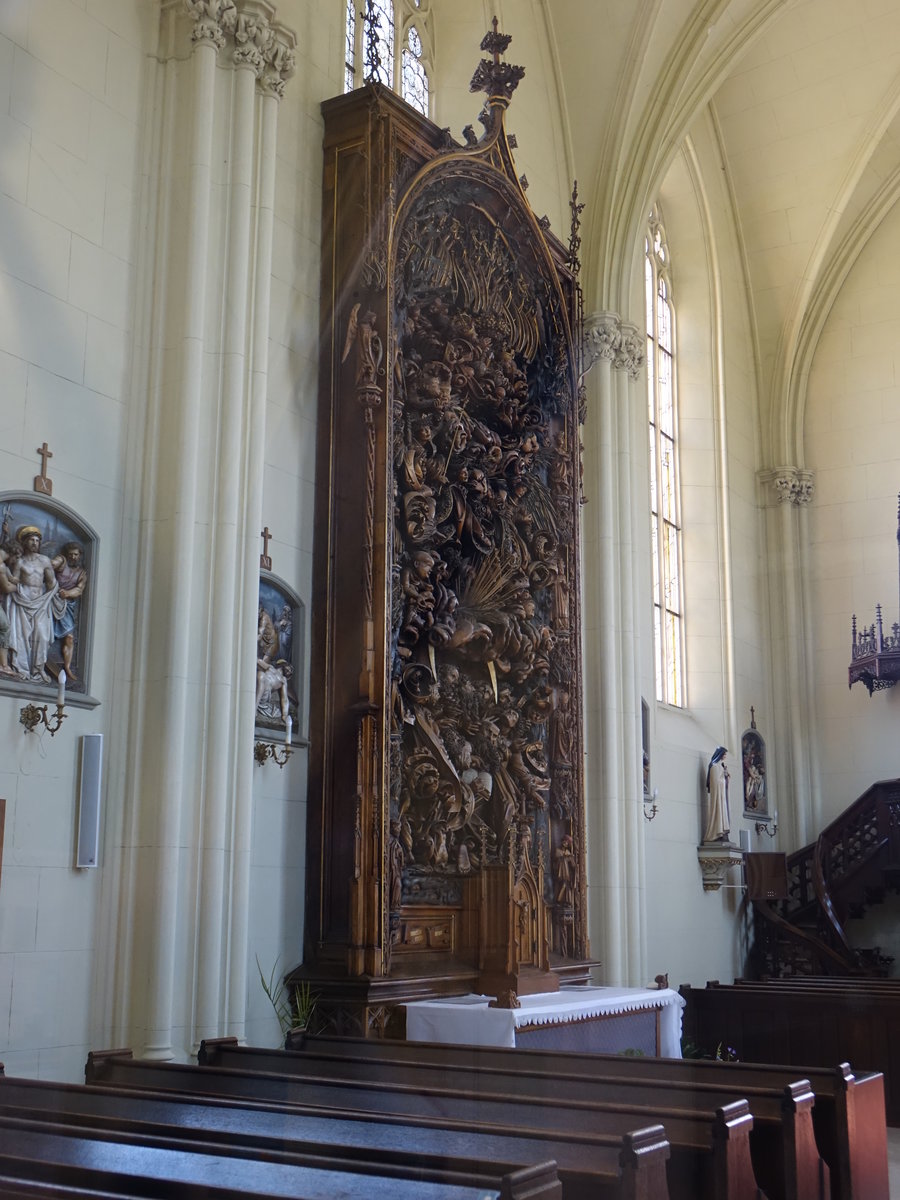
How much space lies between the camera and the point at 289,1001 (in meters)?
8.30

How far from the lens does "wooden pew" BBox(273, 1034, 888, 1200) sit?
5.58 meters

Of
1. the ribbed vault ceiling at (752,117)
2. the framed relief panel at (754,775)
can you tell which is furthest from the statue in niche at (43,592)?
the framed relief panel at (754,775)

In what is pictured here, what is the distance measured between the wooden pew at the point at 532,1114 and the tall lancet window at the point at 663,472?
33.9ft

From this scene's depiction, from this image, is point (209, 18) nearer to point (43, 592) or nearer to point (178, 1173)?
point (43, 592)

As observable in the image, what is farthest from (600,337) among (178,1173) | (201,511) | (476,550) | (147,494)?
(178,1173)

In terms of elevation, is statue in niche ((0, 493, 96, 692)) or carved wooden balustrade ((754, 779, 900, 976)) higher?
statue in niche ((0, 493, 96, 692))

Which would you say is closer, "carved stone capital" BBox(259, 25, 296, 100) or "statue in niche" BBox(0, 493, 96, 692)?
"statue in niche" BBox(0, 493, 96, 692)

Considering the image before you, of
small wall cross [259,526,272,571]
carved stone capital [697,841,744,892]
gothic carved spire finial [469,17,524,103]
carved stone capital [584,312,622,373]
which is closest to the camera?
small wall cross [259,526,272,571]

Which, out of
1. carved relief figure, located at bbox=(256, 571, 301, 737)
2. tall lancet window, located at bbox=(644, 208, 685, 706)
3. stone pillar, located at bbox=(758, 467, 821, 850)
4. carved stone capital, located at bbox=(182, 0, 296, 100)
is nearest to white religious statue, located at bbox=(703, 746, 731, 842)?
tall lancet window, located at bbox=(644, 208, 685, 706)

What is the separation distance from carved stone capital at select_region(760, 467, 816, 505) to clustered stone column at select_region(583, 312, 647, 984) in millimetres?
4956

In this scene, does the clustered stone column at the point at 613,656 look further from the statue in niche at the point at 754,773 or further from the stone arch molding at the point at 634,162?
the statue in niche at the point at 754,773

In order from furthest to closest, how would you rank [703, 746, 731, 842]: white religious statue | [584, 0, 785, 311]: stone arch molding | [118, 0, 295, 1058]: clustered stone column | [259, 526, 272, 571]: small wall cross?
[703, 746, 731, 842]: white religious statue
[584, 0, 785, 311]: stone arch molding
[259, 526, 272, 571]: small wall cross
[118, 0, 295, 1058]: clustered stone column

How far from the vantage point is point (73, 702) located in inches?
280

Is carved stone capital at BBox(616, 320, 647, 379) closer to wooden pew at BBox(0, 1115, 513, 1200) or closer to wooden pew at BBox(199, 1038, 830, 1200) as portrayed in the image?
wooden pew at BBox(199, 1038, 830, 1200)
